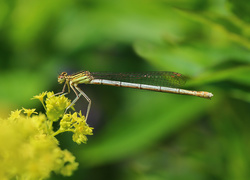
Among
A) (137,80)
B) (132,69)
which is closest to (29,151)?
(137,80)

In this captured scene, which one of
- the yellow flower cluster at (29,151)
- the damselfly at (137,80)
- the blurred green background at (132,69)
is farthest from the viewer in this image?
the blurred green background at (132,69)

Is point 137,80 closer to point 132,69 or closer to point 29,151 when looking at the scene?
point 132,69

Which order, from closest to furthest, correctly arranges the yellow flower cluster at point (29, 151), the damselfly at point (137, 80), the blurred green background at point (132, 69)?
the yellow flower cluster at point (29, 151) < the damselfly at point (137, 80) < the blurred green background at point (132, 69)

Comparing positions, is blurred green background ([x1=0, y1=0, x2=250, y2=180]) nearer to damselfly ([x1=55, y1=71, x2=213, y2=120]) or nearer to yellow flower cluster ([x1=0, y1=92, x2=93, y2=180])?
damselfly ([x1=55, y1=71, x2=213, y2=120])

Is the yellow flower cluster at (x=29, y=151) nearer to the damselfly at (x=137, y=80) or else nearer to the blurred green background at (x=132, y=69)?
the damselfly at (x=137, y=80)

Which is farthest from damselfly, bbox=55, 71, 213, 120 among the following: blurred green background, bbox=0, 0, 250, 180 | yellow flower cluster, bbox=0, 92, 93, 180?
yellow flower cluster, bbox=0, 92, 93, 180

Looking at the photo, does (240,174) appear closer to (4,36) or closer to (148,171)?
(148,171)

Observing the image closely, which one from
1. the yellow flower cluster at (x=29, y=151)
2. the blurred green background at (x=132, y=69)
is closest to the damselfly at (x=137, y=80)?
the blurred green background at (x=132, y=69)

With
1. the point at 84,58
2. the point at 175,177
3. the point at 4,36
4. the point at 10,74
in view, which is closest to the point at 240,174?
the point at 175,177
